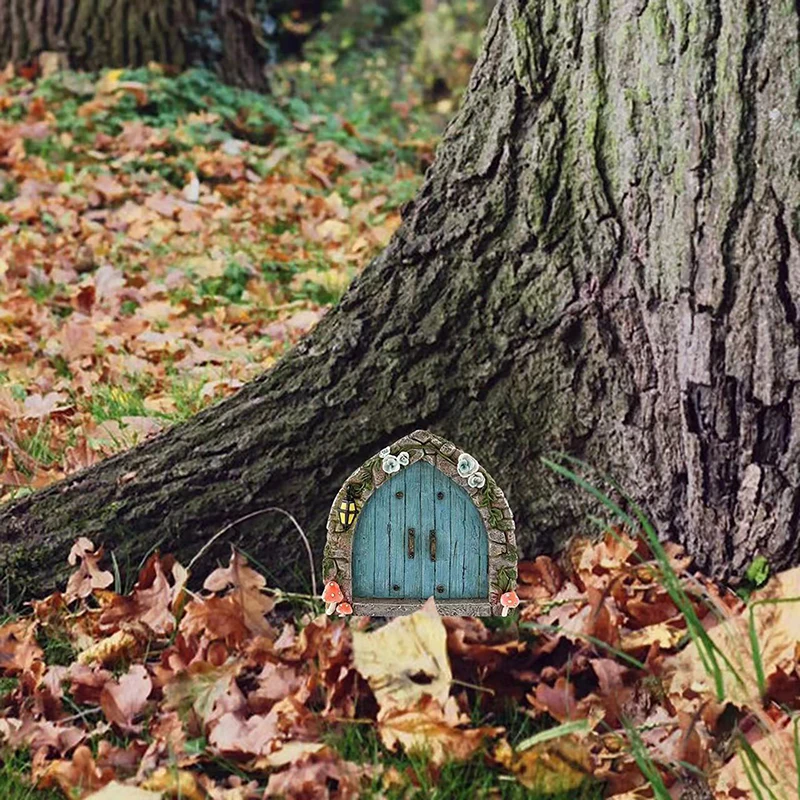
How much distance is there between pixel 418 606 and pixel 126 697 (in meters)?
0.57

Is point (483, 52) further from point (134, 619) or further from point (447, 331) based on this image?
point (134, 619)

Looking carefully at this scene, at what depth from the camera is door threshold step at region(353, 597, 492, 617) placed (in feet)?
7.73

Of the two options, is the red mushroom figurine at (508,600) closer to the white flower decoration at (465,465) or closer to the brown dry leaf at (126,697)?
the white flower decoration at (465,465)

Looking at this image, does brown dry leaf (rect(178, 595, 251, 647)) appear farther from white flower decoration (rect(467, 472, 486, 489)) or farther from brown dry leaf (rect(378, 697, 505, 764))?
white flower decoration (rect(467, 472, 486, 489))

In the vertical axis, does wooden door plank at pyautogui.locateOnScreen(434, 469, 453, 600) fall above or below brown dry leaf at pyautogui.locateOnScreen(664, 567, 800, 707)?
above

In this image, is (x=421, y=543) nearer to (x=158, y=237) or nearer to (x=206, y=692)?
(x=206, y=692)

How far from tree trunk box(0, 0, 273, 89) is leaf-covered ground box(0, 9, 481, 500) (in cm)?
19

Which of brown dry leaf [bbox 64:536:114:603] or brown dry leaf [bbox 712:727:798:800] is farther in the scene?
brown dry leaf [bbox 64:536:114:603]

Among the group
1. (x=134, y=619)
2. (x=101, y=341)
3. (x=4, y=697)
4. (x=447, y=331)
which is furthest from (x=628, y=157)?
(x=101, y=341)

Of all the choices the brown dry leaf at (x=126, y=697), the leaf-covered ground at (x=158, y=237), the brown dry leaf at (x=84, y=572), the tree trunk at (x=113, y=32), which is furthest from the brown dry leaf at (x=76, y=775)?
the tree trunk at (x=113, y=32)

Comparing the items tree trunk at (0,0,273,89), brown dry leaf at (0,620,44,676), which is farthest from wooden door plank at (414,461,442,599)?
tree trunk at (0,0,273,89)

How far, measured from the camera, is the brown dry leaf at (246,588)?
2.52 m

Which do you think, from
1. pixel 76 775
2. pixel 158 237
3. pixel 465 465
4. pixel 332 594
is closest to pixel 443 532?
pixel 465 465

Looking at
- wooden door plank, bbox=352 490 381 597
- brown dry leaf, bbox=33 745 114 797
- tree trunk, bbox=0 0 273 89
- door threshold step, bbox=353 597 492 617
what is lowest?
brown dry leaf, bbox=33 745 114 797
